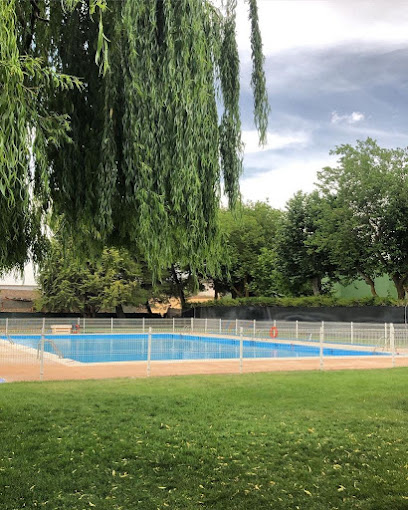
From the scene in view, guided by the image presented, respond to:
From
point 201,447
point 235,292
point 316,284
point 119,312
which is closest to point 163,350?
point 201,447

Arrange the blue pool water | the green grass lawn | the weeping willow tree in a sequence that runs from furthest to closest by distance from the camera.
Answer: the blue pool water < the green grass lawn < the weeping willow tree

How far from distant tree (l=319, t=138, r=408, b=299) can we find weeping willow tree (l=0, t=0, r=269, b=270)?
92.2ft

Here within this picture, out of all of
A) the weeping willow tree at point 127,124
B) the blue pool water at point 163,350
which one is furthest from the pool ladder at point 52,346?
the weeping willow tree at point 127,124

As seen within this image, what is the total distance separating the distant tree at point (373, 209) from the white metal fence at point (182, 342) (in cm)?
926

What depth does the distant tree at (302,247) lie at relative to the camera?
37.7 metres

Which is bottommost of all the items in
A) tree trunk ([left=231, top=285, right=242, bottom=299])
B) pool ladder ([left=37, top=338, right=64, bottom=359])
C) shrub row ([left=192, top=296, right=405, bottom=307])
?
pool ladder ([left=37, top=338, right=64, bottom=359])

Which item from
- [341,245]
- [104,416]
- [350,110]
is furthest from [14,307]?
[104,416]

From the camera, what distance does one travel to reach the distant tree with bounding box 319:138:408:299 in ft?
105

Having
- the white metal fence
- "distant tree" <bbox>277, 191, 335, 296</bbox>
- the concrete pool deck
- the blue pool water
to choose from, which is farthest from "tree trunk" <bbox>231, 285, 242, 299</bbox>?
the concrete pool deck

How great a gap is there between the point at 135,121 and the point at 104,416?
5606 millimetres

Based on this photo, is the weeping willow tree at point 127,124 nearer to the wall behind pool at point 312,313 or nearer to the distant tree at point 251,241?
the wall behind pool at point 312,313

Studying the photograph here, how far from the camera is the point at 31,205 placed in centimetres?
634

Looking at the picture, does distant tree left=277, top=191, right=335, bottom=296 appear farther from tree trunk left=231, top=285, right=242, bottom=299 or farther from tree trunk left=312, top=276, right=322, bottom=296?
tree trunk left=231, top=285, right=242, bottom=299

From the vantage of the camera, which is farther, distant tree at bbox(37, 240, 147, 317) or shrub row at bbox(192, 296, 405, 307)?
distant tree at bbox(37, 240, 147, 317)
